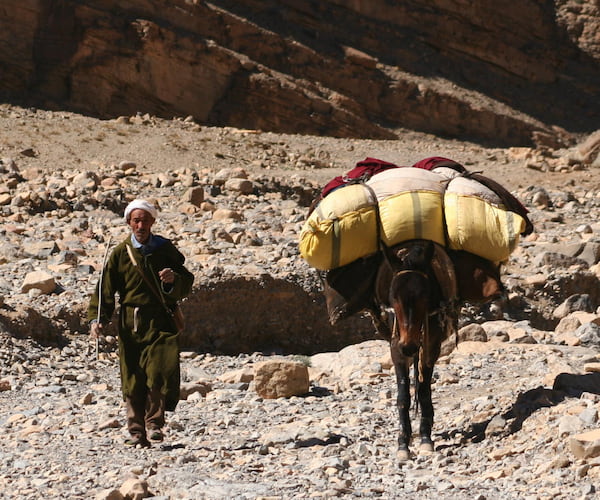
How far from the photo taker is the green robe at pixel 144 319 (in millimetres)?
6598

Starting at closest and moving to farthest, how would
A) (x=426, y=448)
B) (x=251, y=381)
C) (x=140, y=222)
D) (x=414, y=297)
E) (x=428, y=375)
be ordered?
(x=414, y=297) → (x=426, y=448) → (x=428, y=375) → (x=140, y=222) → (x=251, y=381)

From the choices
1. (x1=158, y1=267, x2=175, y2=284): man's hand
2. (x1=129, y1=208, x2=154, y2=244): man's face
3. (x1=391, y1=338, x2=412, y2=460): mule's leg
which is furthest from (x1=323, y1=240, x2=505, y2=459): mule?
(x1=129, y1=208, x2=154, y2=244): man's face

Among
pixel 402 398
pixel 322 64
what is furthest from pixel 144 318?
pixel 322 64

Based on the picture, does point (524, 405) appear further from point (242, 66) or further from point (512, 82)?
point (512, 82)

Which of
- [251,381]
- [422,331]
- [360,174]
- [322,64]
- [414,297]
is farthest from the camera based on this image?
[322,64]

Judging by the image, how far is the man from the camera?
21.7 feet

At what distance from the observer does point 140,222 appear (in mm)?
6645

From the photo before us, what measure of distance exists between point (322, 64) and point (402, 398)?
2622cm

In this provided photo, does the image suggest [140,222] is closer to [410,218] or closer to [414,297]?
[410,218]

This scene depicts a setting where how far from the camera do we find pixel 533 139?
34406 millimetres

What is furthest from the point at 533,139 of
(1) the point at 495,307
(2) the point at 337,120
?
(1) the point at 495,307

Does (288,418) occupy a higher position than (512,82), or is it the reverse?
(512,82)

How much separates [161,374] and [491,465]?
2023mm

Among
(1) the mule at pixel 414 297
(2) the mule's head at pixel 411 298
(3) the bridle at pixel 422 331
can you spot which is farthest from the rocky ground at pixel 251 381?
(2) the mule's head at pixel 411 298
